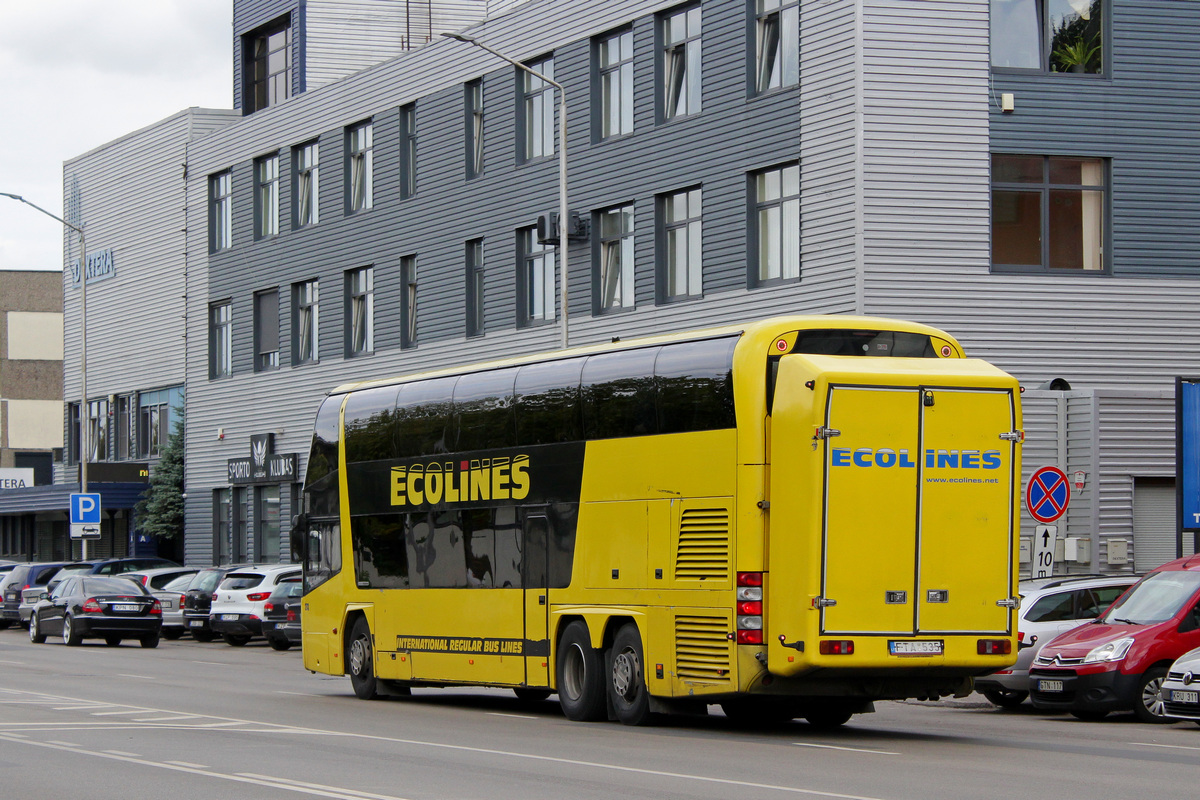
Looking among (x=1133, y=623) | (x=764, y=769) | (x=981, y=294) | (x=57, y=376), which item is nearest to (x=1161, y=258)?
(x=981, y=294)

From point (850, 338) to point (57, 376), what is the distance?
89016mm

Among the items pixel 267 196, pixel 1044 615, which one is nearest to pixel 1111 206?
pixel 1044 615

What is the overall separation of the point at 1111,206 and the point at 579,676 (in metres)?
15.4

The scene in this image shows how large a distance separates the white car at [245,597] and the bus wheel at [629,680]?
59.5 feet

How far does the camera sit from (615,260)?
113ft

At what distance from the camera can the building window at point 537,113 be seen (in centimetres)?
3622

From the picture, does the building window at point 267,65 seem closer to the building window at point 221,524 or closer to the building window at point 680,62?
the building window at point 221,524

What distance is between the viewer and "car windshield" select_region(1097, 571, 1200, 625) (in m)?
18.6

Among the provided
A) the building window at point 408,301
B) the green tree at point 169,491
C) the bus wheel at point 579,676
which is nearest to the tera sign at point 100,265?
the green tree at point 169,491

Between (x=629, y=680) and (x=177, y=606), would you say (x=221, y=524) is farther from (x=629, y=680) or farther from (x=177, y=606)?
(x=629, y=680)

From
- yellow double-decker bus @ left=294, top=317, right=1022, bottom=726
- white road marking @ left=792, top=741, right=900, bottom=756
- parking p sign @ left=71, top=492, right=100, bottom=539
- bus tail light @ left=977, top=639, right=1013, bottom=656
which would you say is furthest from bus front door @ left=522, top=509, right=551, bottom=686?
parking p sign @ left=71, top=492, right=100, bottom=539

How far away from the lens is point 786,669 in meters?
14.9

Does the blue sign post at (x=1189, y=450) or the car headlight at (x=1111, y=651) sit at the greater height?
the blue sign post at (x=1189, y=450)

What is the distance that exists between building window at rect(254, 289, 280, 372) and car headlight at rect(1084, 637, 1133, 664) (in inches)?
1271
